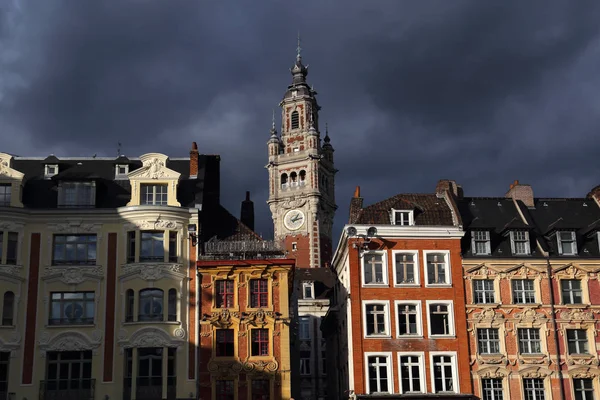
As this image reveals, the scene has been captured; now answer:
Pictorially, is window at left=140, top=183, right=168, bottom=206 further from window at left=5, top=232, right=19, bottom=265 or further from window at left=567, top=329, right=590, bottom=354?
window at left=567, top=329, right=590, bottom=354

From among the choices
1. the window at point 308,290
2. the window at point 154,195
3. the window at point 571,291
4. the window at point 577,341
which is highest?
the window at point 154,195

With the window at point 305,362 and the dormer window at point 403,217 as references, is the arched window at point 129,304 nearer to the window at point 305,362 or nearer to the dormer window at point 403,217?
the dormer window at point 403,217

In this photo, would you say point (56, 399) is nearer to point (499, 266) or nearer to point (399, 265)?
point (399, 265)

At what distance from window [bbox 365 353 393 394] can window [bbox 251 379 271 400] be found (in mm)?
5694

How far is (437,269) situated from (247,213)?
2201 cm

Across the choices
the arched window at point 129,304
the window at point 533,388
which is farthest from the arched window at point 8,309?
the window at point 533,388

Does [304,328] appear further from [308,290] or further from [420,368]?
[420,368]

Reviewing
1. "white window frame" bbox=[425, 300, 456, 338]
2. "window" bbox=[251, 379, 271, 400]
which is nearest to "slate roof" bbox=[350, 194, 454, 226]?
"white window frame" bbox=[425, 300, 456, 338]

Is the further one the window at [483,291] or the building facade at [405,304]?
the window at [483,291]

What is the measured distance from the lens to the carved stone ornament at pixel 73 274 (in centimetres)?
4491

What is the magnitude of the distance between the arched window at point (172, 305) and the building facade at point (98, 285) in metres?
0.06

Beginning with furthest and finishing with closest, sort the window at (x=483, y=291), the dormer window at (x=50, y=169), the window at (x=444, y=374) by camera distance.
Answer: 1. the dormer window at (x=50, y=169)
2. the window at (x=483, y=291)
3. the window at (x=444, y=374)

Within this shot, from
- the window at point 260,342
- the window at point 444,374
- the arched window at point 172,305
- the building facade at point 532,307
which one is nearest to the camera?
the window at point 260,342

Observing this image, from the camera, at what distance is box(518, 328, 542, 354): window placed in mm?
45656
